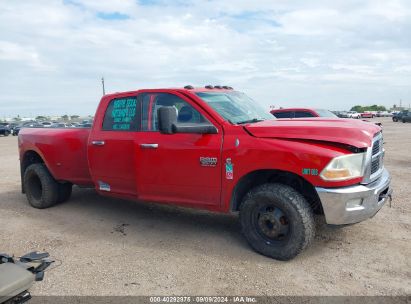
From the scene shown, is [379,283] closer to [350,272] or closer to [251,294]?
[350,272]

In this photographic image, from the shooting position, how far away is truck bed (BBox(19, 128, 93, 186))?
601 cm

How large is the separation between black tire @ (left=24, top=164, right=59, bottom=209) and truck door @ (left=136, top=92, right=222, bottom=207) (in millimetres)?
2188

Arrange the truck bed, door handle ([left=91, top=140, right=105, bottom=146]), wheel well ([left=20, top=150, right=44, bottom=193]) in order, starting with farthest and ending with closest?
wheel well ([left=20, top=150, right=44, bottom=193]) < the truck bed < door handle ([left=91, top=140, right=105, bottom=146])

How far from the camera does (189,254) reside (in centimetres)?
430

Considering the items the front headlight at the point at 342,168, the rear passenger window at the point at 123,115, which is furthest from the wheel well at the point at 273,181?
the rear passenger window at the point at 123,115

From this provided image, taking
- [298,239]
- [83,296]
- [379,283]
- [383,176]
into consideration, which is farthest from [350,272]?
[83,296]

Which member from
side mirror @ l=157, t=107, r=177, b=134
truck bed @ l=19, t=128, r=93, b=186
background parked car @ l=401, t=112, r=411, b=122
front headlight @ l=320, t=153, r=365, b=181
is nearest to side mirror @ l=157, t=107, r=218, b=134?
side mirror @ l=157, t=107, r=177, b=134

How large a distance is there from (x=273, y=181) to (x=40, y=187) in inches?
166

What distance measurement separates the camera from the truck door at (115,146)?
514 cm

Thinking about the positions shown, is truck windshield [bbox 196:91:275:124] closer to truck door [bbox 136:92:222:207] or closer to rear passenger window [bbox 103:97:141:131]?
truck door [bbox 136:92:222:207]

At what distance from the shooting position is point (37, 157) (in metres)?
6.85

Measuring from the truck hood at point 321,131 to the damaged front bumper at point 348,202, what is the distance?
45 centimetres

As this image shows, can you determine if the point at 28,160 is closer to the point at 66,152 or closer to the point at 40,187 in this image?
the point at 40,187

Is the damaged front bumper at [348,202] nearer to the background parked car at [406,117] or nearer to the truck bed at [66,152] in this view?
the truck bed at [66,152]
